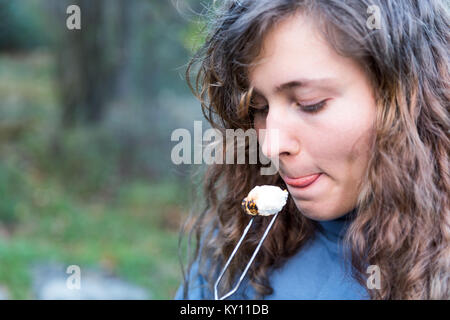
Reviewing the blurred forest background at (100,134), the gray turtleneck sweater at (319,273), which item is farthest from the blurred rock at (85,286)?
the gray turtleneck sweater at (319,273)

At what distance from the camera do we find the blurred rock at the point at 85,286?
401 centimetres

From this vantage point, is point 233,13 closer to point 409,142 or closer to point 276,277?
point 409,142

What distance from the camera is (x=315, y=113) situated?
1.33 meters

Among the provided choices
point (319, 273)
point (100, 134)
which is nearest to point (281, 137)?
→ point (319, 273)

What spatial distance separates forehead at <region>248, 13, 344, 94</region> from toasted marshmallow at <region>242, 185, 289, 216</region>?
0.95 feet

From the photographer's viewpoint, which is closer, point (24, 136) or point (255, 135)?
point (255, 135)

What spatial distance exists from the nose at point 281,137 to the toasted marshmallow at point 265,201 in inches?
6.6

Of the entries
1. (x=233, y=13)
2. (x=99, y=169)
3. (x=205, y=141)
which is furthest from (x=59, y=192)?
(x=233, y=13)

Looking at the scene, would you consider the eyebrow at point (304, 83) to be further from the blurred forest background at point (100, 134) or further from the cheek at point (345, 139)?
the blurred forest background at point (100, 134)

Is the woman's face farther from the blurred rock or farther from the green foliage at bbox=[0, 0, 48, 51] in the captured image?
the green foliage at bbox=[0, 0, 48, 51]

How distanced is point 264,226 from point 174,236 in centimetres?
396

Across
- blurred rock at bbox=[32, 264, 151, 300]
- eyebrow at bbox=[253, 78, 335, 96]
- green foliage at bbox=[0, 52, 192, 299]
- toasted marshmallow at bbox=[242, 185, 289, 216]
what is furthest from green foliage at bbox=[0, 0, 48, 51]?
eyebrow at bbox=[253, 78, 335, 96]

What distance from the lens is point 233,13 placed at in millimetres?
1506

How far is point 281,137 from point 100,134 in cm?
565
